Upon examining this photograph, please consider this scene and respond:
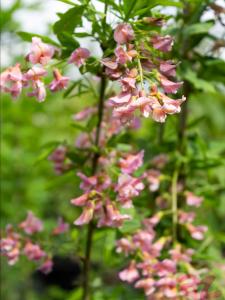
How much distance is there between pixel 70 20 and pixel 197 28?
1.27ft

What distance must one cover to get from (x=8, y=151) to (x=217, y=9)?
1679 millimetres

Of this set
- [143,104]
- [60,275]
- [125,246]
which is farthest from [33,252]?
[60,275]

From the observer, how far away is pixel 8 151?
2.93 meters

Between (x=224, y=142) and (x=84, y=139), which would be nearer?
(x=84, y=139)

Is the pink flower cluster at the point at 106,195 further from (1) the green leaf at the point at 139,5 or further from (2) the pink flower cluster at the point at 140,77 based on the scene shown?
(1) the green leaf at the point at 139,5

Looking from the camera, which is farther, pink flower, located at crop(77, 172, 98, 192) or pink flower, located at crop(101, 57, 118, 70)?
pink flower, located at crop(77, 172, 98, 192)

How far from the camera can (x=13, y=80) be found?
46.8 inches

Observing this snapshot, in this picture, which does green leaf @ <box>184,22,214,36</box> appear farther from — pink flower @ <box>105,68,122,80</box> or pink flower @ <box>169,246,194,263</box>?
pink flower @ <box>169,246,194,263</box>

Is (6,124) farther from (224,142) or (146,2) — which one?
(146,2)

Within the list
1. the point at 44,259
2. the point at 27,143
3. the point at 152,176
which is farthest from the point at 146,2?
the point at 27,143

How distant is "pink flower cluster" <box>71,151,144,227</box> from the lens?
1.26m

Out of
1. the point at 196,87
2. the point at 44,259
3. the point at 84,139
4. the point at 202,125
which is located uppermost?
the point at 196,87

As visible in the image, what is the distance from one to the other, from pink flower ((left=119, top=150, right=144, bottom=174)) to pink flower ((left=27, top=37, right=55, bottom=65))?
1.03ft

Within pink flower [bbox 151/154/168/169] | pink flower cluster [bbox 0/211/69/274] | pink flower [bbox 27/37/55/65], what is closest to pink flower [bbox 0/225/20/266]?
pink flower cluster [bbox 0/211/69/274]
